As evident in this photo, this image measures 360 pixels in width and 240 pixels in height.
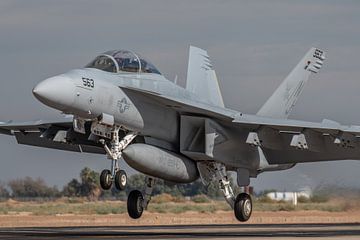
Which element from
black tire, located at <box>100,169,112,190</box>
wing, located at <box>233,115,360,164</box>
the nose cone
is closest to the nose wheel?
black tire, located at <box>100,169,112,190</box>

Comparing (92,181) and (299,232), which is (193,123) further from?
(92,181)

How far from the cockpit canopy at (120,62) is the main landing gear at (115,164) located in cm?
142

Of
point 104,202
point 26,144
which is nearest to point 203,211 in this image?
point 104,202

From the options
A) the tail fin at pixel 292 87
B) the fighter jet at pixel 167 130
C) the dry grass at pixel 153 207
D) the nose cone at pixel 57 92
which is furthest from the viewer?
the dry grass at pixel 153 207

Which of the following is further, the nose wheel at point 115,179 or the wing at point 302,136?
the wing at point 302,136

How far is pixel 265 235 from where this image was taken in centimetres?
2508

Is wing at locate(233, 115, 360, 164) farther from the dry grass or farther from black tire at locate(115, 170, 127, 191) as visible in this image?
the dry grass

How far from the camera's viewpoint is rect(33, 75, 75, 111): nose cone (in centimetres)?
2323

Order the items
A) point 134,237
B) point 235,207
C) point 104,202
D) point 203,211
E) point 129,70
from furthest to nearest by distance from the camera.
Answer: point 104,202, point 203,211, point 235,207, point 129,70, point 134,237

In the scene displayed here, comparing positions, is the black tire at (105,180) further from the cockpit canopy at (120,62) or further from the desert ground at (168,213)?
the desert ground at (168,213)

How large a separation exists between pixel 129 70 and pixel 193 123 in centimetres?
250

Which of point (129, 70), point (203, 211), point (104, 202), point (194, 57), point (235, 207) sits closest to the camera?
point (129, 70)

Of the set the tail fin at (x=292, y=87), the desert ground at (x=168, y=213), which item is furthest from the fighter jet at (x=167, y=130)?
the desert ground at (x=168, y=213)

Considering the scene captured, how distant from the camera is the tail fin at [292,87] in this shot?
30656mm
